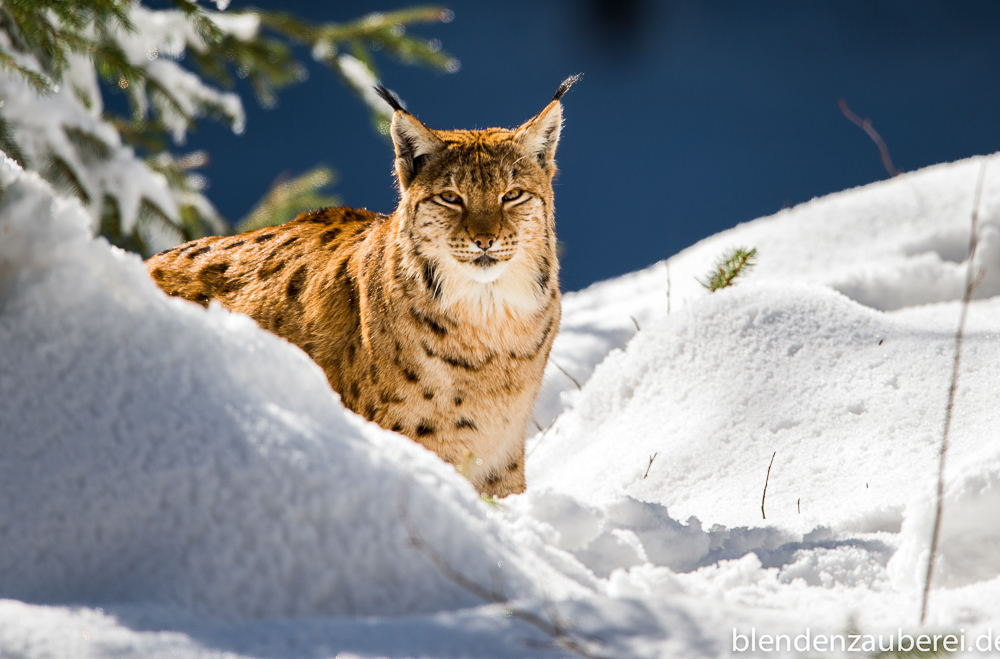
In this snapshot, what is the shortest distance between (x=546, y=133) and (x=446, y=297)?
82 centimetres

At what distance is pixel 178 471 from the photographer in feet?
4.29

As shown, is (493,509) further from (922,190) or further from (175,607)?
(922,190)

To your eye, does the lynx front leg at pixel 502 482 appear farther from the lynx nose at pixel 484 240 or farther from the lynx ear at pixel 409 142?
the lynx ear at pixel 409 142

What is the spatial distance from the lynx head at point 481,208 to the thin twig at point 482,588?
1589 mm

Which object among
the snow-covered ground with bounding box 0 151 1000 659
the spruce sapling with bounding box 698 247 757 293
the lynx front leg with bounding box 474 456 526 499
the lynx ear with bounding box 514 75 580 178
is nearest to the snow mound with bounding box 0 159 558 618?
the snow-covered ground with bounding box 0 151 1000 659

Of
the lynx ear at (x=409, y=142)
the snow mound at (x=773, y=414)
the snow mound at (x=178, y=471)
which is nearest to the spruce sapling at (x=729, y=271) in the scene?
the snow mound at (x=773, y=414)

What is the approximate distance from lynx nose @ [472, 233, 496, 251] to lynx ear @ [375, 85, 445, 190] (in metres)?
0.44

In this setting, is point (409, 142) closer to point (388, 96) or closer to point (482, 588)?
point (388, 96)

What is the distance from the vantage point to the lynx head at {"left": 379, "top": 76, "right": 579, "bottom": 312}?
9.38 ft

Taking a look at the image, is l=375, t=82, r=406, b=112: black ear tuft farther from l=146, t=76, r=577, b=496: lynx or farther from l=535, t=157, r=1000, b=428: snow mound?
l=535, t=157, r=1000, b=428: snow mound

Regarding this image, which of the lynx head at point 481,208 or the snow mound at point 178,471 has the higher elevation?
the lynx head at point 481,208

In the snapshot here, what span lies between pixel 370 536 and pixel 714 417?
180 cm

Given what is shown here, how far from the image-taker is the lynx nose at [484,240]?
2.81 m

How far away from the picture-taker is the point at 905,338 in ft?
9.71
